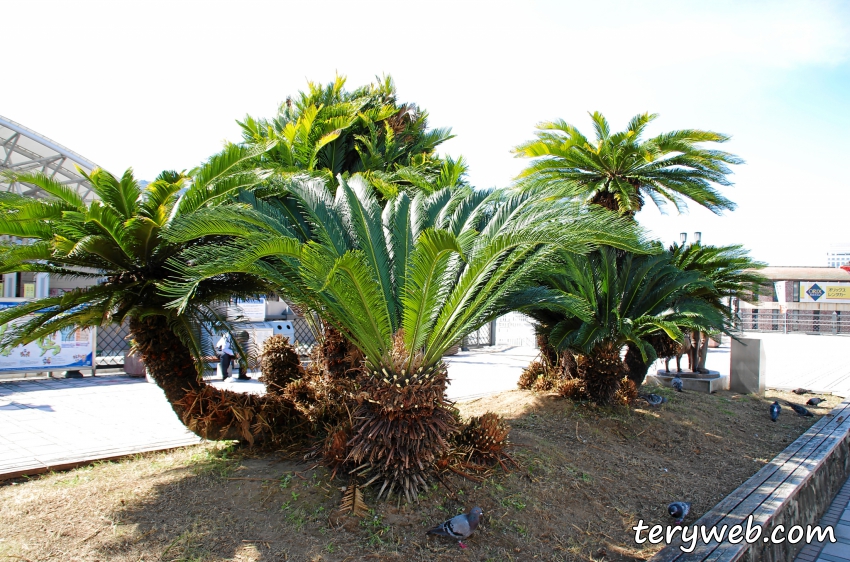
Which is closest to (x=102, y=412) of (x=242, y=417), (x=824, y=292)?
(x=242, y=417)

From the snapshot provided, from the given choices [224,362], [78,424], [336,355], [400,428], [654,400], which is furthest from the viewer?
[224,362]

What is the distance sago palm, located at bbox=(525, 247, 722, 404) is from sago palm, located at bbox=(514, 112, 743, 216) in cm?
109

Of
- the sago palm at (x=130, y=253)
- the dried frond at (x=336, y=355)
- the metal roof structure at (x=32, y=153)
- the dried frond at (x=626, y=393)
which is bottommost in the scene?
the dried frond at (x=626, y=393)

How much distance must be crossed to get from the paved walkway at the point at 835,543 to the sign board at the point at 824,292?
35.8 m

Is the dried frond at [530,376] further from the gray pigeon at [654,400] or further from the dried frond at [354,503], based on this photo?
the dried frond at [354,503]

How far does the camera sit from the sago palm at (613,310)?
787 cm

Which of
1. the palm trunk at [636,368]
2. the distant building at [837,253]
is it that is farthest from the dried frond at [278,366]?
the distant building at [837,253]

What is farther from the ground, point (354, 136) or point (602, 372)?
point (354, 136)

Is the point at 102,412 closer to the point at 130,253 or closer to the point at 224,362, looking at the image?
the point at 224,362

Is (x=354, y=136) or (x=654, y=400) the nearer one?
(x=354, y=136)

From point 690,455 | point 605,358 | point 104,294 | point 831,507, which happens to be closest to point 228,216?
point 104,294

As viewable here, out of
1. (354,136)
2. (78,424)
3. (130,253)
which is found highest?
(354,136)

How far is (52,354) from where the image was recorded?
11359mm

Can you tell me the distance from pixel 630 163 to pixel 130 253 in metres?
7.77
